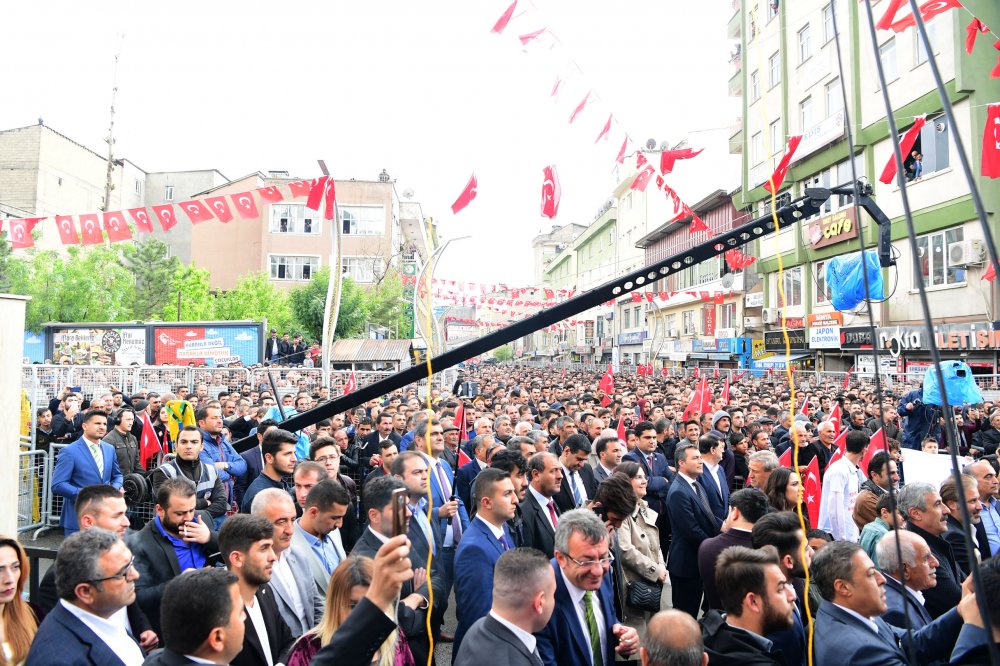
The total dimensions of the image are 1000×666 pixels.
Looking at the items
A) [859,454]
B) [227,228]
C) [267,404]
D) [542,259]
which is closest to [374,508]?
[859,454]

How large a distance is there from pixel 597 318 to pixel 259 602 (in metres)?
67.9

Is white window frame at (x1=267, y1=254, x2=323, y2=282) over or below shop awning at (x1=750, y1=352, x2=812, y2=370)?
over

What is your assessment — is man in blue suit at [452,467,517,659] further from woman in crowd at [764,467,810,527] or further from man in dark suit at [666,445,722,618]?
woman in crowd at [764,467,810,527]

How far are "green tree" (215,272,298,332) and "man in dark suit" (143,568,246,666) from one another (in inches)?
1514

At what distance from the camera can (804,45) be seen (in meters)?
28.7

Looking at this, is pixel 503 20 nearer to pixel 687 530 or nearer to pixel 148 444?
pixel 687 530

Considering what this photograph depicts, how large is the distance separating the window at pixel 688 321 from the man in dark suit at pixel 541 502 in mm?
41471

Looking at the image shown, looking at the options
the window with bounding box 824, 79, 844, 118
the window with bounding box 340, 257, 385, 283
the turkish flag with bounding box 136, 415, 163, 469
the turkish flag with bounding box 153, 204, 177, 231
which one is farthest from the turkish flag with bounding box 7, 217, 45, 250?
the window with bounding box 340, 257, 385, 283

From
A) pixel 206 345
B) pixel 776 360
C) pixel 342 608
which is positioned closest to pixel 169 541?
pixel 342 608

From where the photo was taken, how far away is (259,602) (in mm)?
3615

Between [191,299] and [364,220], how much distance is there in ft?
41.4

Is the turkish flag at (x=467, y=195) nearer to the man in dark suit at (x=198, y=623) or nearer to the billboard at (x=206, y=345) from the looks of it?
the man in dark suit at (x=198, y=623)

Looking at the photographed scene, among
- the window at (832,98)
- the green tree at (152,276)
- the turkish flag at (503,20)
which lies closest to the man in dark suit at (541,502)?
the turkish flag at (503,20)

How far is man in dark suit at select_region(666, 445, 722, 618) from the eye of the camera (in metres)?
5.67
